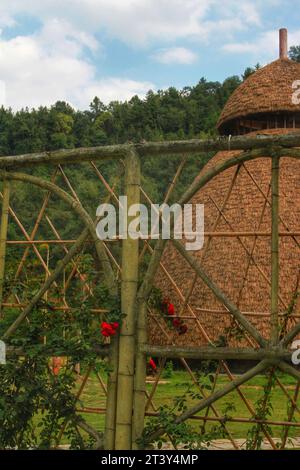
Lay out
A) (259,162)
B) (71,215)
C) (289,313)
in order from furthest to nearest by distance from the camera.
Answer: (71,215) → (259,162) → (289,313)

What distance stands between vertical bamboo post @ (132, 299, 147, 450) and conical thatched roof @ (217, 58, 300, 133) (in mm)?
12064

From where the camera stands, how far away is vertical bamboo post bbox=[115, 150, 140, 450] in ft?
12.1

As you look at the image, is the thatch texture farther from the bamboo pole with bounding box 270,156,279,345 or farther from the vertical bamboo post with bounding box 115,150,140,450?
the bamboo pole with bounding box 270,156,279,345

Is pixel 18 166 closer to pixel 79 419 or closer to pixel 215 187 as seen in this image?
pixel 79 419

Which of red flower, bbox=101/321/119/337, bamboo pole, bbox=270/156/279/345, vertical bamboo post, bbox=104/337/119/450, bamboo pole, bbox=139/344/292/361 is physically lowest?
vertical bamboo post, bbox=104/337/119/450

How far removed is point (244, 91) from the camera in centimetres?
1593

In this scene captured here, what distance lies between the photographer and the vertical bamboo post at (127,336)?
3691mm

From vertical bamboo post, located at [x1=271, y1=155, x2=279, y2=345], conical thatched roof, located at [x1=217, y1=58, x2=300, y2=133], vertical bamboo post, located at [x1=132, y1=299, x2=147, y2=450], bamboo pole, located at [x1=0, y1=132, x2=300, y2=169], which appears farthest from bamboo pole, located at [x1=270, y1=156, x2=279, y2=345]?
conical thatched roof, located at [x1=217, y1=58, x2=300, y2=133]

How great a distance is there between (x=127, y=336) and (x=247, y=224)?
923cm

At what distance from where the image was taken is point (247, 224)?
1267 centimetres

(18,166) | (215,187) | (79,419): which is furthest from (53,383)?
(215,187)

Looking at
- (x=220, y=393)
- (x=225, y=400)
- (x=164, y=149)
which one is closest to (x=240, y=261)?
(x=225, y=400)

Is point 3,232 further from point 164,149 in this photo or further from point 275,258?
point 275,258

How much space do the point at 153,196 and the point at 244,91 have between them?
4050 mm
